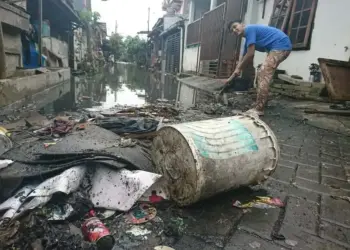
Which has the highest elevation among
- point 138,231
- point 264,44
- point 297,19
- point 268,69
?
point 297,19

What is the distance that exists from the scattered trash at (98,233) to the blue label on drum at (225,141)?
75cm

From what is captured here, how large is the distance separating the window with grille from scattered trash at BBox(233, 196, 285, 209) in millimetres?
6409

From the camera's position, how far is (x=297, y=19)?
25.4ft

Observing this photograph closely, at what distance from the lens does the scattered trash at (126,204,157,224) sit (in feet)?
5.83

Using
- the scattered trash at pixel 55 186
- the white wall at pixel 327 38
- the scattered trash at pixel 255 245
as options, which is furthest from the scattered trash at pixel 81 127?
the white wall at pixel 327 38

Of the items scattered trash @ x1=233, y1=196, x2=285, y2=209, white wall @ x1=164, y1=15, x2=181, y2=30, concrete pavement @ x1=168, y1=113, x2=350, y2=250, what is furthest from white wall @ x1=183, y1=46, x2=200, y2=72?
scattered trash @ x1=233, y1=196, x2=285, y2=209

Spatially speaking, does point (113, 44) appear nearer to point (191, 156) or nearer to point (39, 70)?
point (39, 70)

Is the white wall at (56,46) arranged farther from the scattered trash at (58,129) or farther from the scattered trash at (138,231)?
the scattered trash at (138,231)

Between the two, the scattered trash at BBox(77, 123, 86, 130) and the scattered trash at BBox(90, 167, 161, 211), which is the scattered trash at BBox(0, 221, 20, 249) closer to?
the scattered trash at BBox(90, 167, 161, 211)

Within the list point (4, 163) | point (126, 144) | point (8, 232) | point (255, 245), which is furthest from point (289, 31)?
point (8, 232)

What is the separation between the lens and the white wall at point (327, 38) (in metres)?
6.12

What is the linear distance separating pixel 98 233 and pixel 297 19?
27.1ft

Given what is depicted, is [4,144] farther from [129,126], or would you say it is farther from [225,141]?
[225,141]

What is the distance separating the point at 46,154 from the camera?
7.44 feet
